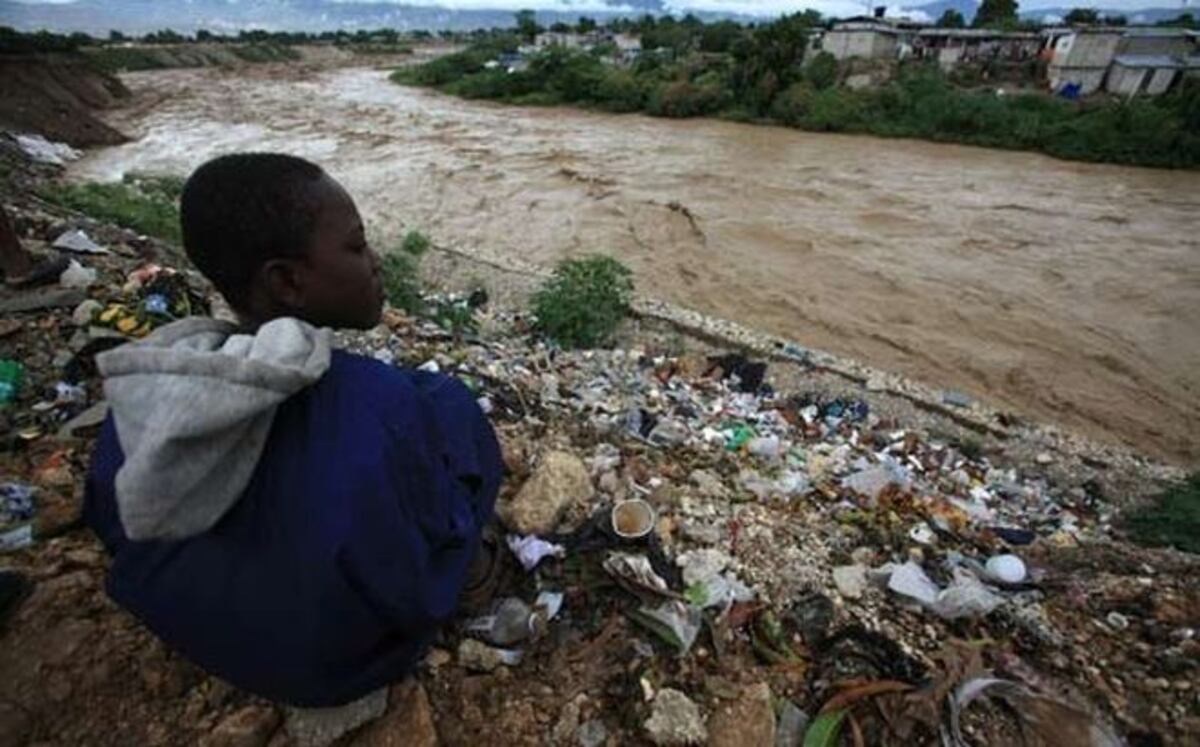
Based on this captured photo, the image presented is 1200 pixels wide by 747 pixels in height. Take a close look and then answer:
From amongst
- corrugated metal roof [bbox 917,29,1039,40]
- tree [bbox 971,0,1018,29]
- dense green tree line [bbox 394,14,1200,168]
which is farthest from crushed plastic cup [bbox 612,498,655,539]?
tree [bbox 971,0,1018,29]

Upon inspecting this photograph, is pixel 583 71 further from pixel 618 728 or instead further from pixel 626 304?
pixel 618 728

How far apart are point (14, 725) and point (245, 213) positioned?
1.27m

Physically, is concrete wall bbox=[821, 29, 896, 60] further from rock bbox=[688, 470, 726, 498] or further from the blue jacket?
the blue jacket

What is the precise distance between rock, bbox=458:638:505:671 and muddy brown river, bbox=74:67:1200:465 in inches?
200

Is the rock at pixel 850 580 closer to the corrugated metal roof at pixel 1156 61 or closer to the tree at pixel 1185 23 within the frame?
the corrugated metal roof at pixel 1156 61

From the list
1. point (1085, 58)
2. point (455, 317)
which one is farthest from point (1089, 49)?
point (455, 317)

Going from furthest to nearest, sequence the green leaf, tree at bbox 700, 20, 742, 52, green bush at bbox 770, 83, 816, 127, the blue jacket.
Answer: tree at bbox 700, 20, 742, 52
green bush at bbox 770, 83, 816, 127
the green leaf
the blue jacket

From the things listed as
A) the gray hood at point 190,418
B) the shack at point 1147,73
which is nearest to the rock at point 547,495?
the gray hood at point 190,418

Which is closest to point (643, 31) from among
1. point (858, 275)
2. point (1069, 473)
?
point (858, 275)

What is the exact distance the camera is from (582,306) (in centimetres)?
505

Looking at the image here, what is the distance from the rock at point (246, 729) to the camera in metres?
1.39

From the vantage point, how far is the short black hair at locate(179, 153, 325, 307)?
42.8 inches

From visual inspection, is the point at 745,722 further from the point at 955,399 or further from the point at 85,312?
the point at 955,399

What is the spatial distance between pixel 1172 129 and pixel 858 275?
12729mm
